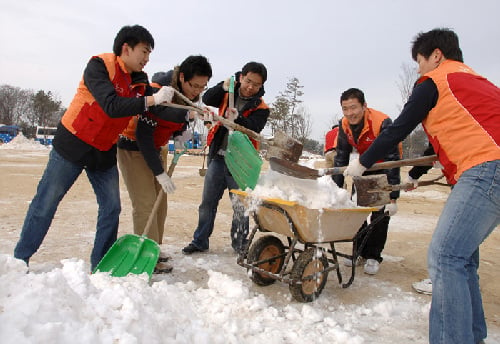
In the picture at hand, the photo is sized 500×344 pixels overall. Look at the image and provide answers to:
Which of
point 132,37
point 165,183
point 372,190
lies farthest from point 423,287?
point 132,37

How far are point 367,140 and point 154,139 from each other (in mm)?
1928

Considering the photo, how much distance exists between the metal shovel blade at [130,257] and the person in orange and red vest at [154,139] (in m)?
0.34

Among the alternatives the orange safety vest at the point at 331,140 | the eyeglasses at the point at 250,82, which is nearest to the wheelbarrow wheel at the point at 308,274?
the eyeglasses at the point at 250,82

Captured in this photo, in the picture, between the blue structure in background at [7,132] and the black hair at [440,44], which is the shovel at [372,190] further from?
the blue structure in background at [7,132]

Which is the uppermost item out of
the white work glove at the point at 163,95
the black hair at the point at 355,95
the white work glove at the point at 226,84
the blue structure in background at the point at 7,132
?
the black hair at the point at 355,95

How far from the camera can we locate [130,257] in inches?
114

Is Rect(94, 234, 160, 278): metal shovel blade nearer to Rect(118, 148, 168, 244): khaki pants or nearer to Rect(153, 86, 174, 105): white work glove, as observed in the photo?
Rect(118, 148, 168, 244): khaki pants

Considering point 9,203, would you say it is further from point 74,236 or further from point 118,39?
point 118,39

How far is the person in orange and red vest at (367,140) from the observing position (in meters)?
3.53

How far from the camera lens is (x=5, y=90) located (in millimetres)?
52469

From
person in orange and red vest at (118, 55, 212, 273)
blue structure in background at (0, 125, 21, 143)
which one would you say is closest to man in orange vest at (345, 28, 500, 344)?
person in orange and red vest at (118, 55, 212, 273)

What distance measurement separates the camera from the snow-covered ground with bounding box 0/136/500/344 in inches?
58.1

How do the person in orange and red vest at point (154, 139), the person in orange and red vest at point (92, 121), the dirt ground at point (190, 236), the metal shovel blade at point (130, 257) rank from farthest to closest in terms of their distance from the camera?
1. the dirt ground at point (190, 236)
2. the person in orange and red vest at point (154, 139)
3. the metal shovel blade at point (130, 257)
4. the person in orange and red vest at point (92, 121)

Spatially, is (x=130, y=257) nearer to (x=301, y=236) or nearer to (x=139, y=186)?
(x=139, y=186)
